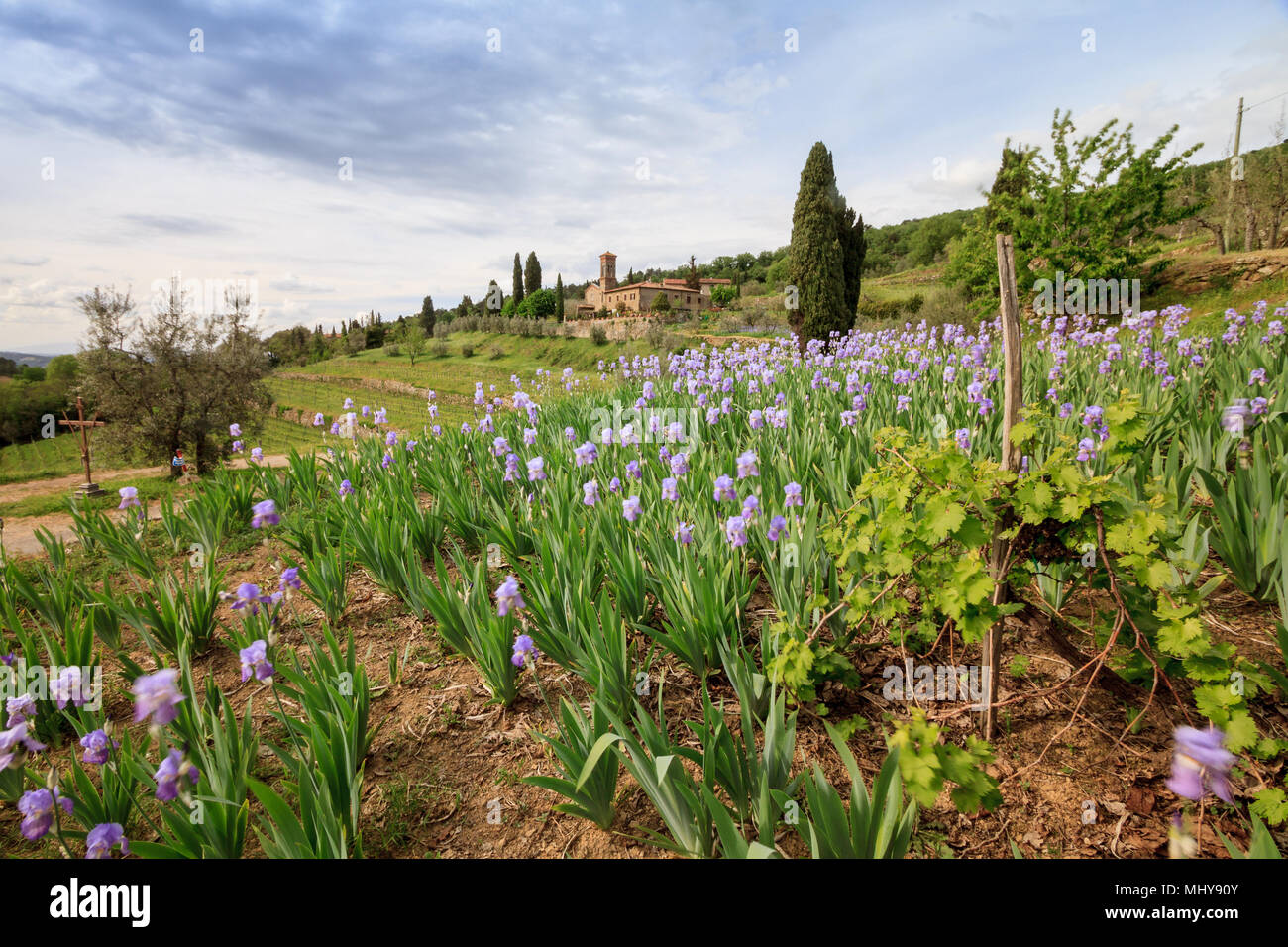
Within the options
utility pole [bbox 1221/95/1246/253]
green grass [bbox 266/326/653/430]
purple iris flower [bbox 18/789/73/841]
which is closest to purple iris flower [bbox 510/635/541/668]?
purple iris flower [bbox 18/789/73/841]

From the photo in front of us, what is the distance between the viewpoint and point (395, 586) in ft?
11.2

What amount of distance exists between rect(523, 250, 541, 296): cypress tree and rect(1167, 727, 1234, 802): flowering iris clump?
190ft

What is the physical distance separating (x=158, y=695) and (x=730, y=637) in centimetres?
194

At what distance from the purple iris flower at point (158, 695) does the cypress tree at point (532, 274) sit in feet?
187

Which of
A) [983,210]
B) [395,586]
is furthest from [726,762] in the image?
[983,210]

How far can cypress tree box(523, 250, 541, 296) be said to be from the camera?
2162 inches

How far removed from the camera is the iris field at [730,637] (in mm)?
1592

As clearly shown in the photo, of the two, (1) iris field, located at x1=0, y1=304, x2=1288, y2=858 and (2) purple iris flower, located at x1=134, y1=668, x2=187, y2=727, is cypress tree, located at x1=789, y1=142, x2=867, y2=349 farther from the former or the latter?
(2) purple iris flower, located at x1=134, y1=668, x2=187, y2=727

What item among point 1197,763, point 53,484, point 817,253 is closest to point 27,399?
point 53,484

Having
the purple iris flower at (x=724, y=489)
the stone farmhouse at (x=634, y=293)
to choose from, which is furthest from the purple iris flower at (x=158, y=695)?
the stone farmhouse at (x=634, y=293)

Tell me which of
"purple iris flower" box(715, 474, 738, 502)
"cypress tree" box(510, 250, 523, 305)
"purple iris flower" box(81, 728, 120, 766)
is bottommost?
"purple iris flower" box(81, 728, 120, 766)

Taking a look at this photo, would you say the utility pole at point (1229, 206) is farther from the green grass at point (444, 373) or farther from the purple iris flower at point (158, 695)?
the purple iris flower at point (158, 695)

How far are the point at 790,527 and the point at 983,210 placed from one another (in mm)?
27813

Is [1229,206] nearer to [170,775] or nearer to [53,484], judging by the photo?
[170,775]
